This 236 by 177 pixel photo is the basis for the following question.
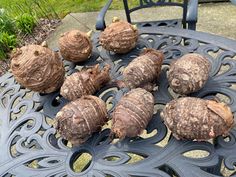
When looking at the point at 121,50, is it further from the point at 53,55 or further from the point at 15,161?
the point at 15,161

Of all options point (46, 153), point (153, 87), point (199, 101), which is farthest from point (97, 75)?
point (199, 101)

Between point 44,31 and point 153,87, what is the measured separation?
99.2 inches

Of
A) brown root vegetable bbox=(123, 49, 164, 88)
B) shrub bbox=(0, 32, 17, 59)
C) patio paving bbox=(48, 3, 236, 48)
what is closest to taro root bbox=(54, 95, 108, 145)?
brown root vegetable bbox=(123, 49, 164, 88)

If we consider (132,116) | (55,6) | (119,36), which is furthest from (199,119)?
(55,6)

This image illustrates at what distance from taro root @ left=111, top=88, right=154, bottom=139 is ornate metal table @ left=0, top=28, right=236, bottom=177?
0.08 m

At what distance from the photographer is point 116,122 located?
45.4 inches

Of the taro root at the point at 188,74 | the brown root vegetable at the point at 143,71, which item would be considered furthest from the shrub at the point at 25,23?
the taro root at the point at 188,74

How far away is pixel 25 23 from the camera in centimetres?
355

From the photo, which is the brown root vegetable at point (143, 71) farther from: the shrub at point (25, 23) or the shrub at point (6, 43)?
the shrub at point (25, 23)

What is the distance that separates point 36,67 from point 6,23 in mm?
2217

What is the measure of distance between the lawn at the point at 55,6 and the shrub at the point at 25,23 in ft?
0.61

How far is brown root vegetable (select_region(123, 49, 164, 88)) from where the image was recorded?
51.7 inches

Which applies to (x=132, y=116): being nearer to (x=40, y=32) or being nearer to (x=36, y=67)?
(x=36, y=67)

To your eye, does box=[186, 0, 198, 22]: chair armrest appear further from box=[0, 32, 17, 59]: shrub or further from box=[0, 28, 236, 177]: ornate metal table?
box=[0, 32, 17, 59]: shrub
